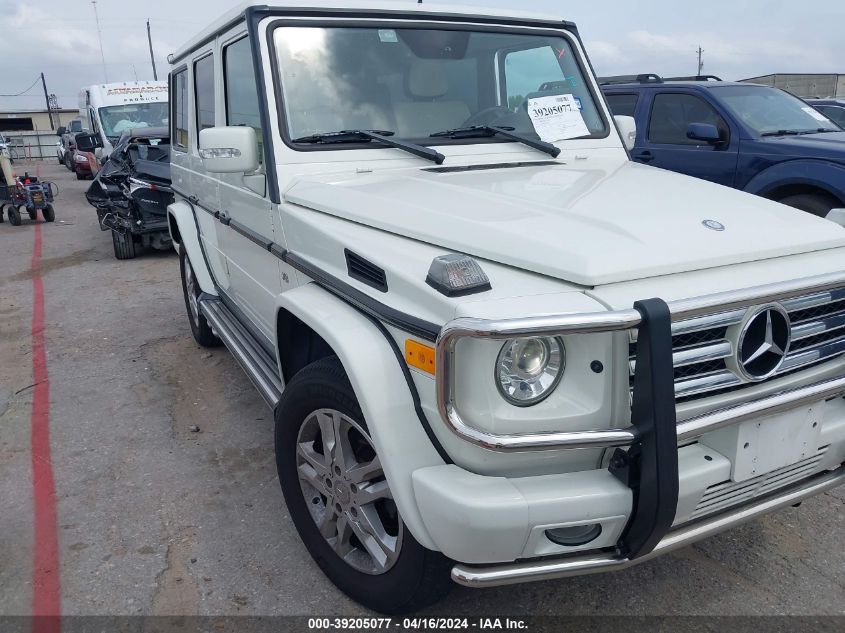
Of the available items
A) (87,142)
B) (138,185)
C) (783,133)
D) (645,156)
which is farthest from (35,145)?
(783,133)

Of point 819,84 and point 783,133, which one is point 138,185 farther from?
point 819,84

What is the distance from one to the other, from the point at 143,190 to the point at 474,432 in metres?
8.68

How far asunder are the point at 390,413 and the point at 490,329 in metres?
0.49

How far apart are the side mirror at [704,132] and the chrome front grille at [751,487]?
5166 millimetres

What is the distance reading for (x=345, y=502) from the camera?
250 centimetres

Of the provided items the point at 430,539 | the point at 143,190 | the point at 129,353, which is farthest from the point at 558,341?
the point at 143,190

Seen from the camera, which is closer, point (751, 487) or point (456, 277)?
point (456, 277)

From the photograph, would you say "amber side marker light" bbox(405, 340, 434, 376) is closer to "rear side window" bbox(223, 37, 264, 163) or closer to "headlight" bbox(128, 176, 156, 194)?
"rear side window" bbox(223, 37, 264, 163)

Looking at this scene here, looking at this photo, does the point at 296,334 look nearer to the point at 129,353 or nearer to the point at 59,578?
the point at 59,578

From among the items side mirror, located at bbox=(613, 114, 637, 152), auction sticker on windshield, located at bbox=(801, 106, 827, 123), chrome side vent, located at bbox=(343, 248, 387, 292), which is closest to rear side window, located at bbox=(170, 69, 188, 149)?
side mirror, located at bbox=(613, 114, 637, 152)

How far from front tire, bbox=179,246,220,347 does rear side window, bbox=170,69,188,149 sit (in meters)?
0.82

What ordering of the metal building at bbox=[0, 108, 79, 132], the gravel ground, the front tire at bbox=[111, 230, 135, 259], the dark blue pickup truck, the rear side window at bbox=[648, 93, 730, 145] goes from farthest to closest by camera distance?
the metal building at bbox=[0, 108, 79, 132] → the front tire at bbox=[111, 230, 135, 259] → the rear side window at bbox=[648, 93, 730, 145] → the dark blue pickup truck → the gravel ground

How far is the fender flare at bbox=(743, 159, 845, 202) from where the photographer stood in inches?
236

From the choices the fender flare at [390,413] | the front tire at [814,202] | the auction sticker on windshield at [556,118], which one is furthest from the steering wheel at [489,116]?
the front tire at [814,202]
